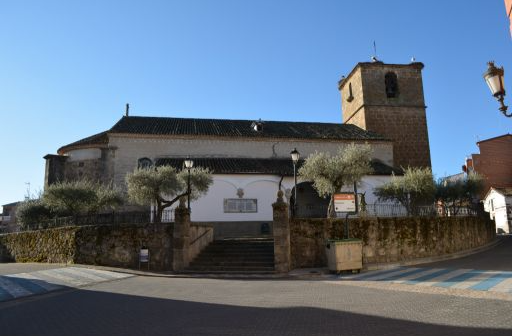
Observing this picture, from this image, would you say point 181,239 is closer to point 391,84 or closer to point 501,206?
point 391,84

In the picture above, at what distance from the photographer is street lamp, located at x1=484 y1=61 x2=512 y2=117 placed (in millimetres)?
6817

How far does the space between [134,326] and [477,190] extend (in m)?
25.1

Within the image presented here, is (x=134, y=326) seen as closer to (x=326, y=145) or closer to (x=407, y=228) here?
(x=407, y=228)

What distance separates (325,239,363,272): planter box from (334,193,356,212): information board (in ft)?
3.90

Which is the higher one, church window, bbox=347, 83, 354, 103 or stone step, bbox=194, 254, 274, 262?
church window, bbox=347, 83, 354, 103

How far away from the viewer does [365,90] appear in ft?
110

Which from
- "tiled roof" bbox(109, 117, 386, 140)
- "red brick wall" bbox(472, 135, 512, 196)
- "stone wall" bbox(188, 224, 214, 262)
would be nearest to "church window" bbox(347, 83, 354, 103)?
"tiled roof" bbox(109, 117, 386, 140)

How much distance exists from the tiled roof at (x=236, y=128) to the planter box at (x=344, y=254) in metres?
15.4

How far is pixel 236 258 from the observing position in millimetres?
16156

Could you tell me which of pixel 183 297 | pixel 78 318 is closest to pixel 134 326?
pixel 78 318

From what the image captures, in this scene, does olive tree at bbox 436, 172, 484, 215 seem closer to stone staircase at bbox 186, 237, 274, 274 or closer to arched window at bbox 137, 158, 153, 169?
stone staircase at bbox 186, 237, 274, 274

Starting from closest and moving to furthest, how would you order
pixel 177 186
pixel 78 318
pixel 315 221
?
pixel 78 318 → pixel 315 221 → pixel 177 186

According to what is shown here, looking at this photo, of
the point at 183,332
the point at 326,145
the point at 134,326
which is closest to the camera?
the point at 183,332

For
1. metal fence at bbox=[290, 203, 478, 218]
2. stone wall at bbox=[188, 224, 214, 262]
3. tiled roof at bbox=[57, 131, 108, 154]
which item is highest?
tiled roof at bbox=[57, 131, 108, 154]
